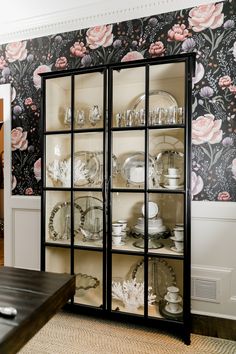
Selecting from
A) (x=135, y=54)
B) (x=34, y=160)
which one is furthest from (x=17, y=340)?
(x=135, y=54)

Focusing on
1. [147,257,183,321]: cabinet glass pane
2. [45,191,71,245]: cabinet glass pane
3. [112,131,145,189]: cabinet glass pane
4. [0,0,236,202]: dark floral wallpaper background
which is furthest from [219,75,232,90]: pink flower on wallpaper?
[45,191,71,245]: cabinet glass pane

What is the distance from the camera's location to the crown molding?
2.39 metres

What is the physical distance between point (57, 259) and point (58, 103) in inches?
52.6

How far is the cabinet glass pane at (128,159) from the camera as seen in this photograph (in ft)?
7.25

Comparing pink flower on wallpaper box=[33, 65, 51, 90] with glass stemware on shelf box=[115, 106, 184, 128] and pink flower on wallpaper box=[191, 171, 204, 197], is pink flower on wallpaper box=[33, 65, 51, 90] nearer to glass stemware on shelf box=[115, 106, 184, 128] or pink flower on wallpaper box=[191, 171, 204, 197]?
glass stemware on shelf box=[115, 106, 184, 128]

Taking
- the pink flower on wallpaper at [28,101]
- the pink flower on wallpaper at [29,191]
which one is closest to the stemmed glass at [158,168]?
the pink flower on wallpaper at [29,191]

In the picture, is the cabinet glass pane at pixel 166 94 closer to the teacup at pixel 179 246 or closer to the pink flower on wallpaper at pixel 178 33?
the pink flower on wallpaper at pixel 178 33

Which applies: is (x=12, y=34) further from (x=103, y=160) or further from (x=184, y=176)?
(x=184, y=176)

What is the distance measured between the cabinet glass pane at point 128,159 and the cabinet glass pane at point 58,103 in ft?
1.57

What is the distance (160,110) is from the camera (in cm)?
217

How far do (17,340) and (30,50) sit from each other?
107 inches

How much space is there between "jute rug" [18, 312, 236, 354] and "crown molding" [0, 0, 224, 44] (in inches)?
103

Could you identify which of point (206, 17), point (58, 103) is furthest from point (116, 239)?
point (206, 17)

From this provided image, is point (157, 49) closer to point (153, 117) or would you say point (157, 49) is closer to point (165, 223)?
point (153, 117)
